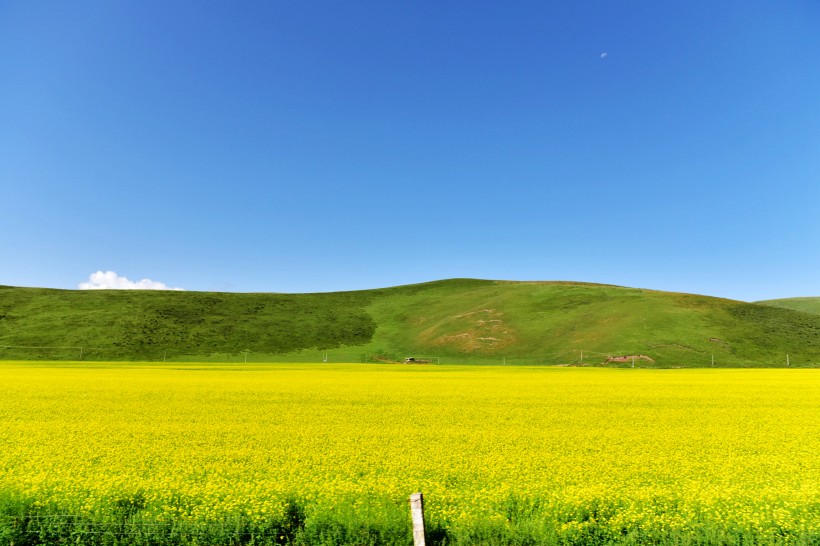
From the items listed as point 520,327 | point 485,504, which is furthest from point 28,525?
point 520,327

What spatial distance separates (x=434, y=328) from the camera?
317 ft

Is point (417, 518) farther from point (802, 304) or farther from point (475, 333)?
point (802, 304)

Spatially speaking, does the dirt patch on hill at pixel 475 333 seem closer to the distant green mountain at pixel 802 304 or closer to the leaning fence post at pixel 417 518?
the leaning fence post at pixel 417 518

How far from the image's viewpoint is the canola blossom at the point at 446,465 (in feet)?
21.5

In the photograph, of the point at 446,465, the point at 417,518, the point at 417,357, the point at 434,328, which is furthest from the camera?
the point at 434,328

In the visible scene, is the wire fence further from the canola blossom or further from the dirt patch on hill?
the canola blossom

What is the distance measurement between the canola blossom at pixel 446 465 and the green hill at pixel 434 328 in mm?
58355

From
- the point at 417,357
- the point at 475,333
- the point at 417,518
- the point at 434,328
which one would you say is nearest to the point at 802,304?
the point at 475,333

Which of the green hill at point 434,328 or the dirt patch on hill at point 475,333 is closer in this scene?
the green hill at point 434,328

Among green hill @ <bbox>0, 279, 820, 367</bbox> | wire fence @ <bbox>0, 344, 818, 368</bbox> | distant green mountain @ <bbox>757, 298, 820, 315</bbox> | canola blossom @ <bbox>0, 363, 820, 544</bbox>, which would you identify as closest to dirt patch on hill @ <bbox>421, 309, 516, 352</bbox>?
green hill @ <bbox>0, 279, 820, 367</bbox>

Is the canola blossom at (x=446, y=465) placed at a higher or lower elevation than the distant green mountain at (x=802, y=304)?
lower

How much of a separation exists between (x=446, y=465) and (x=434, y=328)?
8804 centimetres

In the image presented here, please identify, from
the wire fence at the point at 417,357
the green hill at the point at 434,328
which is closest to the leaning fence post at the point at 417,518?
the wire fence at the point at 417,357

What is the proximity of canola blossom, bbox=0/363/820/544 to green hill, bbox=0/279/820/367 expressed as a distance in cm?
5835
